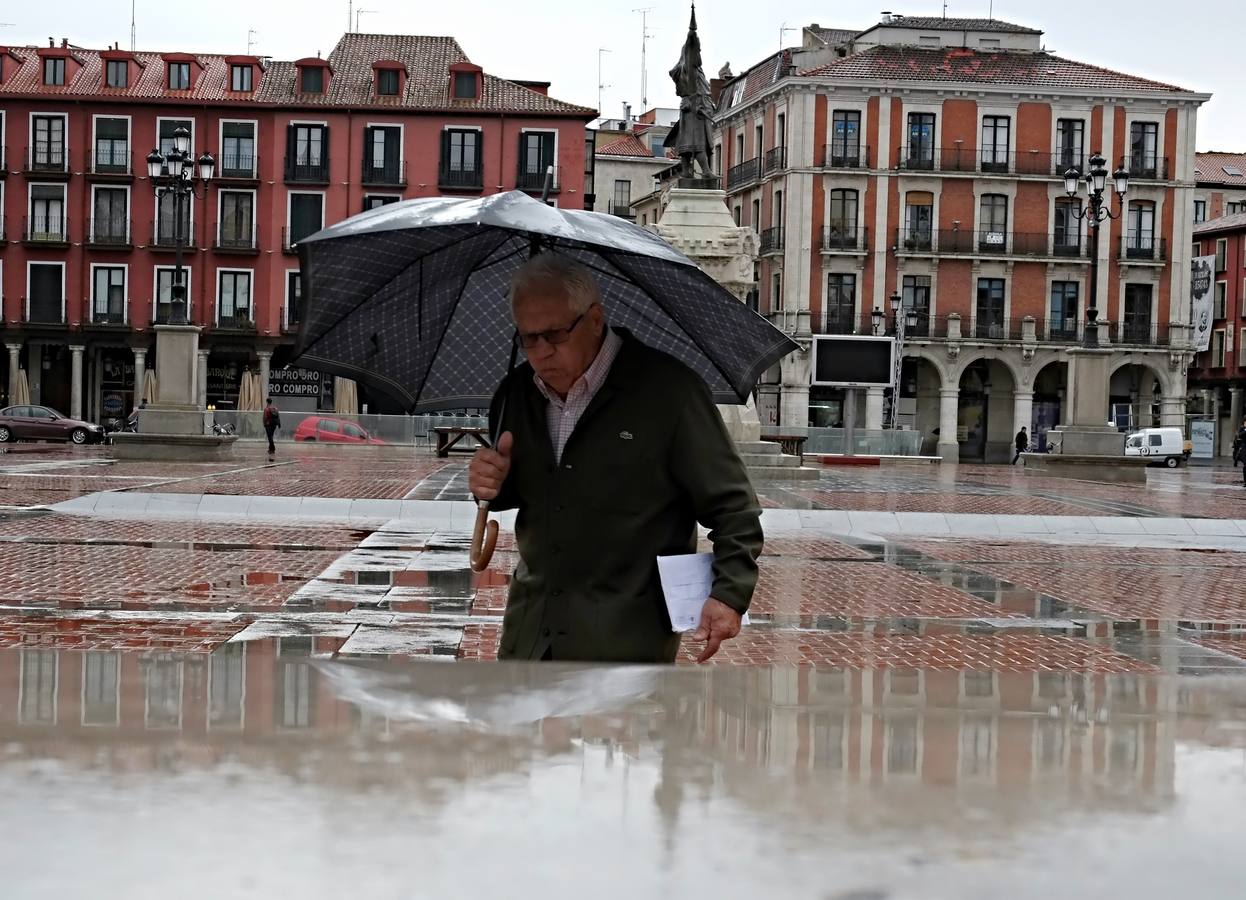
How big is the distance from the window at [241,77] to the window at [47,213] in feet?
26.3

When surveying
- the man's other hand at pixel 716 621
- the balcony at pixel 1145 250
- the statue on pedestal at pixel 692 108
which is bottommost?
the man's other hand at pixel 716 621

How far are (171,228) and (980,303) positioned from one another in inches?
1308

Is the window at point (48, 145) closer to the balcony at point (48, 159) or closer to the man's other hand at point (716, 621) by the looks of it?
the balcony at point (48, 159)

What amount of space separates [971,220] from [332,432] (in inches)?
1201

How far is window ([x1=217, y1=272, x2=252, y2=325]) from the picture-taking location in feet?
195

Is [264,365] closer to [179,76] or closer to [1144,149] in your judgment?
[179,76]

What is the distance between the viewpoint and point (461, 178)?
2372 inches

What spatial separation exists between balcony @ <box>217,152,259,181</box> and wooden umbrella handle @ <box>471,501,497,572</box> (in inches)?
2310

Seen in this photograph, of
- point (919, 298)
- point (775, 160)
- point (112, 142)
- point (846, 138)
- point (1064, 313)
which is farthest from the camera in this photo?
point (775, 160)

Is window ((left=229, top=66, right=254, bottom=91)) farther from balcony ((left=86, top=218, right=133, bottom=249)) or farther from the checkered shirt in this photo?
the checkered shirt

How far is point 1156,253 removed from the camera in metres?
63.7

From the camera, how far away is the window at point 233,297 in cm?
5953

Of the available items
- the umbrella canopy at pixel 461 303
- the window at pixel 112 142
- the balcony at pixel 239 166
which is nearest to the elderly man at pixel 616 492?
the umbrella canopy at pixel 461 303

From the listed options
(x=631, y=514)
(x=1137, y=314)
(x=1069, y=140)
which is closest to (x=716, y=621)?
(x=631, y=514)
